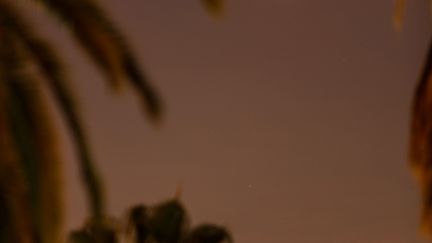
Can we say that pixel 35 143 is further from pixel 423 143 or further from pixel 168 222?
pixel 168 222

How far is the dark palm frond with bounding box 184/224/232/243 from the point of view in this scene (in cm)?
2641

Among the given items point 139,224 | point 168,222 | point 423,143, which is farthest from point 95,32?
point 139,224

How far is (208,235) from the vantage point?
26.5 metres

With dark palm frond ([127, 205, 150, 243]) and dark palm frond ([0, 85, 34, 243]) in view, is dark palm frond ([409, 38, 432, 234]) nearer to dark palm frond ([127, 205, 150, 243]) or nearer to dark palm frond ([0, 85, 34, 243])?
dark palm frond ([0, 85, 34, 243])

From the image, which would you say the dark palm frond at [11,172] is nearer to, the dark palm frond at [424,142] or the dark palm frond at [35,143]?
the dark palm frond at [35,143]

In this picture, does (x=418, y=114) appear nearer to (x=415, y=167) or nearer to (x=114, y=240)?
(x=415, y=167)

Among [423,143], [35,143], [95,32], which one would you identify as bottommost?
[423,143]

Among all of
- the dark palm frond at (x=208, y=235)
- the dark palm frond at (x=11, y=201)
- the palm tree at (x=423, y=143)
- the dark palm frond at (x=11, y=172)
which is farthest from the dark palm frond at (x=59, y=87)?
the dark palm frond at (x=208, y=235)

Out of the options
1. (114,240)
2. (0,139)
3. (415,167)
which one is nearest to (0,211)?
(0,139)

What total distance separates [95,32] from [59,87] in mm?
670

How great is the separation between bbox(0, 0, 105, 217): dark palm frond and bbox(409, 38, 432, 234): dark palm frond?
2956 millimetres

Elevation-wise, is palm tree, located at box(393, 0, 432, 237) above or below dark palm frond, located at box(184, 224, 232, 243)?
below

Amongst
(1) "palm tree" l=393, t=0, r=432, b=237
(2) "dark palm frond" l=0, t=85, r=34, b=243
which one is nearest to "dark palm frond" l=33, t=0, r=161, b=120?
(2) "dark palm frond" l=0, t=85, r=34, b=243

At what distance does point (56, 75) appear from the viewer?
873cm
